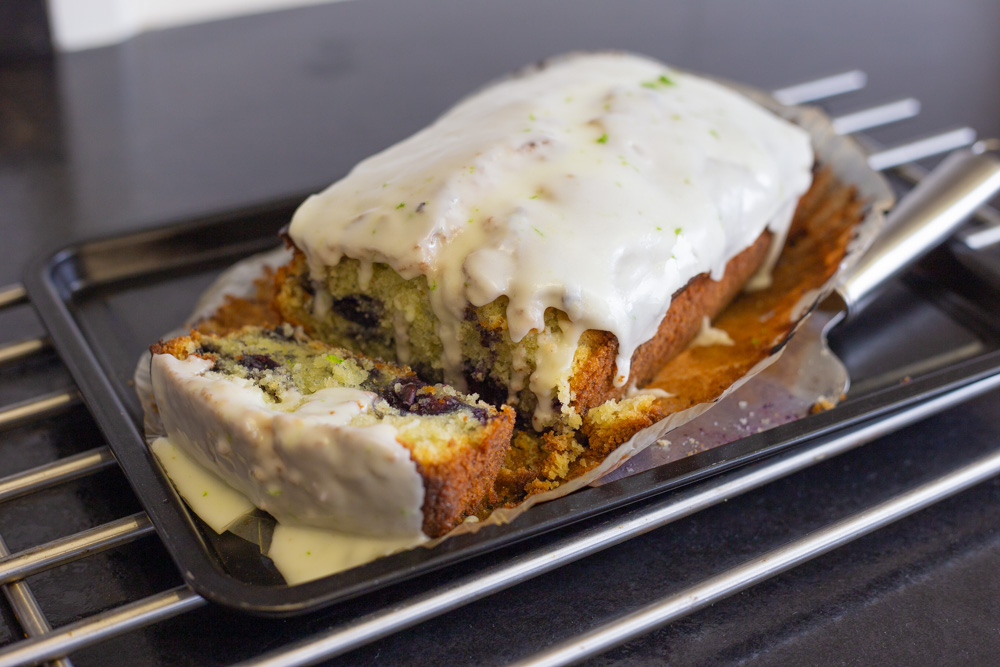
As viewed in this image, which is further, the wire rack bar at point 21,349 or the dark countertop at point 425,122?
the wire rack bar at point 21,349

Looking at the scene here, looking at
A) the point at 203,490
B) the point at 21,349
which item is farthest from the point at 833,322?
the point at 21,349

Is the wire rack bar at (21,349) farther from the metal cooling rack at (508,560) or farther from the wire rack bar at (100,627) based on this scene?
the wire rack bar at (100,627)

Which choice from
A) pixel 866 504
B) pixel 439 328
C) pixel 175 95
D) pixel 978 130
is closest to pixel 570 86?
pixel 439 328

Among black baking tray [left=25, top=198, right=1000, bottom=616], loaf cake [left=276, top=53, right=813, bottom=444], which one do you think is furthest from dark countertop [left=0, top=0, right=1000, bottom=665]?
loaf cake [left=276, top=53, right=813, bottom=444]


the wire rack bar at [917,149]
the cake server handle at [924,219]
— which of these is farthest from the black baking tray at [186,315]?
the wire rack bar at [917,149]

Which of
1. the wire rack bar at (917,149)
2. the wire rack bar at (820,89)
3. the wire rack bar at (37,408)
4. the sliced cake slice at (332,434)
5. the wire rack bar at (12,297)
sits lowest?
the wire rack bar at (37,408)

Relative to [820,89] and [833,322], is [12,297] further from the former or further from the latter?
[820,89]

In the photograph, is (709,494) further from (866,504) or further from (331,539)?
(331,539)
